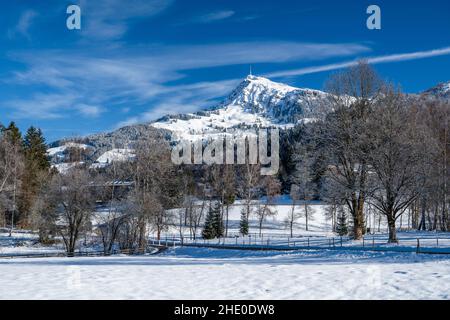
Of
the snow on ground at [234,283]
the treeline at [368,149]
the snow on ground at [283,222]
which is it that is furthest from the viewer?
the snow on ground at [283,222]

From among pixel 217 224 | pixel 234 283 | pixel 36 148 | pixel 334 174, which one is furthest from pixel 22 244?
pixel 234 283

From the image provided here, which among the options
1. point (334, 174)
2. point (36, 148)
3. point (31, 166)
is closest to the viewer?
point (334, 174)

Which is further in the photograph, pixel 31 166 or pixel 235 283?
pixel 31 166

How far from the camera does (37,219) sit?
143 feet

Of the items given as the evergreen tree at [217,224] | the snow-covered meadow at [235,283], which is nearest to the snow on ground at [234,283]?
the snow-covered meadow at [235,283]

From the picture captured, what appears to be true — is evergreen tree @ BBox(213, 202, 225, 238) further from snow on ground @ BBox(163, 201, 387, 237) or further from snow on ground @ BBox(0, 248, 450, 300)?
snow on ground @ BBox(0, 248, 450, 300)

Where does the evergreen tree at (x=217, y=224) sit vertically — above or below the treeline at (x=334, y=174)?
below

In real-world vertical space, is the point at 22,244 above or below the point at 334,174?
below

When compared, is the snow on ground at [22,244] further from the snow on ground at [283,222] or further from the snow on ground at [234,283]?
the snow on ground at [234,283]

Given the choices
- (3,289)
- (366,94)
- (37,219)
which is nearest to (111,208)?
(37,219)

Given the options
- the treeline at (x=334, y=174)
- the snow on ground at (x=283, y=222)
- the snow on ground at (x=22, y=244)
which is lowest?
the snow on ground at (x=22, y=244)

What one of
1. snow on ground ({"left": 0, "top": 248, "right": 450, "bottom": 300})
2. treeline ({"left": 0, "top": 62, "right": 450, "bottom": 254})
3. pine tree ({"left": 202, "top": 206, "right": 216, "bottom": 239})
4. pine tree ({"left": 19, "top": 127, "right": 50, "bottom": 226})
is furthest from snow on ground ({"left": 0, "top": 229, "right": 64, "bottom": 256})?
snow on ground ({"left": 0, "top": 248, "right": 450, "bottom": 300})

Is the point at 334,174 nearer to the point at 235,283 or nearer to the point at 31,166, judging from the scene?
the point at 235,283
